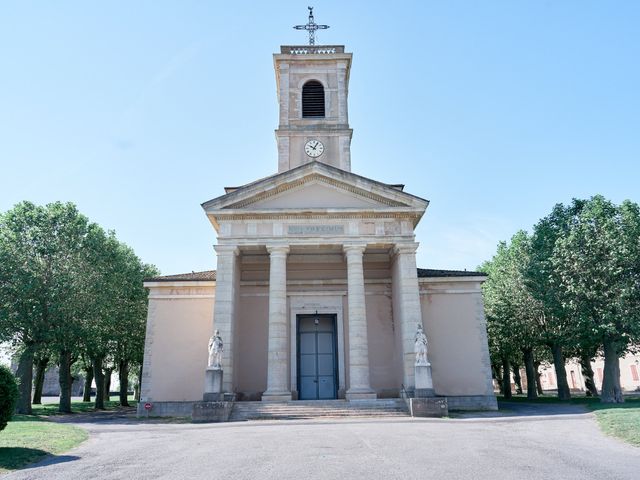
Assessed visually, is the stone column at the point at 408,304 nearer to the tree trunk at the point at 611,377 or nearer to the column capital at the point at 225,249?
the column capital at the point at 225,249

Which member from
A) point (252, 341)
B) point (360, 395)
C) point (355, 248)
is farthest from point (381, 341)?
point (252, 341)

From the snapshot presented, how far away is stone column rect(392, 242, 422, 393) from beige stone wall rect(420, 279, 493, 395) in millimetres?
3064

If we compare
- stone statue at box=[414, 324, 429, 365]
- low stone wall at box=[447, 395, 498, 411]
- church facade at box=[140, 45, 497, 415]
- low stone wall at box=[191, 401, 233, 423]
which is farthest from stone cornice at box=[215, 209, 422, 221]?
low stone wall at box=[447, 395, 498, 411]

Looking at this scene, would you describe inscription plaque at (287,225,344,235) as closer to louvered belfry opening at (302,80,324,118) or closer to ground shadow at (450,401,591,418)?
ground shadow at (450,401,591,418)

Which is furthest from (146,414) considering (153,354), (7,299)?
(7,299)

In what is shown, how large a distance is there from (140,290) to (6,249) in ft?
33.7

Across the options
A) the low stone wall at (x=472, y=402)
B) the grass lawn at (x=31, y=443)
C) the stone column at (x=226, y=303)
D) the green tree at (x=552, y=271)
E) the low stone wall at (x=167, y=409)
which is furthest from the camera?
the green tree at (x=552, y=271)

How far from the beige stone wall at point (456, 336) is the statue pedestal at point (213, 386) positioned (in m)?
10.5

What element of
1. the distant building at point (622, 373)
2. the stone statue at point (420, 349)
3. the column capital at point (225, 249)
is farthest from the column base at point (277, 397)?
the distant building at point (622, 373)

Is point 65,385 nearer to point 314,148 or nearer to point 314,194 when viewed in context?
point 314,194

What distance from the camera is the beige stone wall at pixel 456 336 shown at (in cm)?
2330

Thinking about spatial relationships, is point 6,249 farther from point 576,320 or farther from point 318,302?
point 576,320

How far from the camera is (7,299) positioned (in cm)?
2353

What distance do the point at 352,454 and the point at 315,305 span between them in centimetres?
1502
